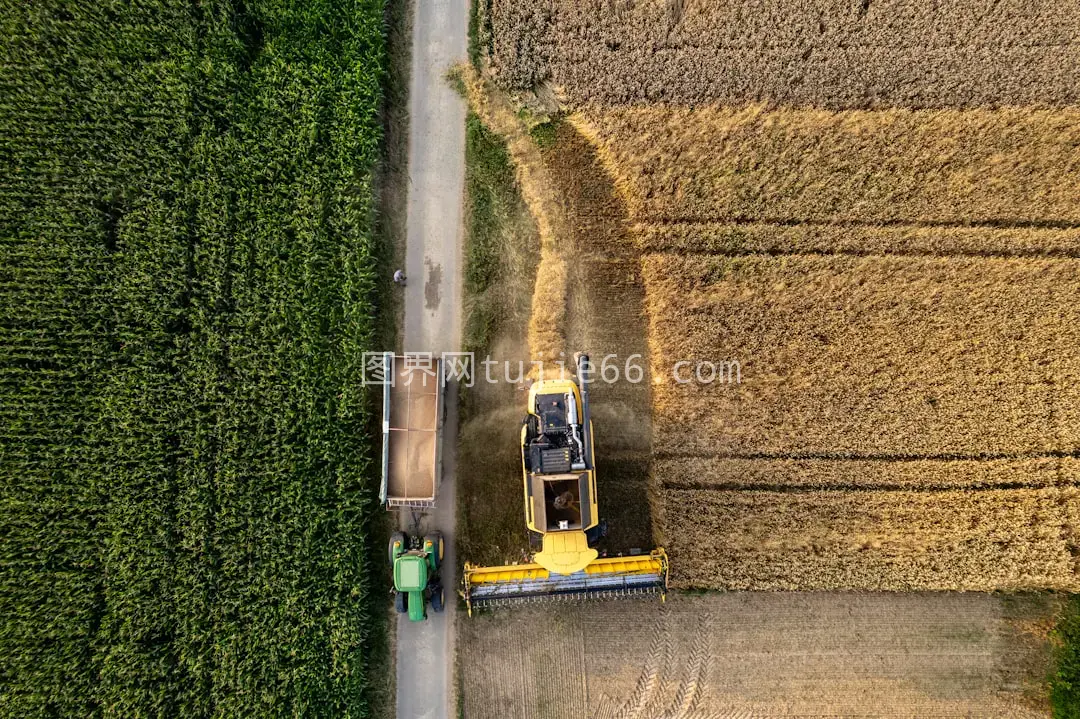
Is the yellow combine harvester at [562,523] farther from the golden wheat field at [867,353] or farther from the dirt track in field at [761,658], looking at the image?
the golden wheat field at [867,353]

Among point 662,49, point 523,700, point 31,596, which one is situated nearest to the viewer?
point 31,596

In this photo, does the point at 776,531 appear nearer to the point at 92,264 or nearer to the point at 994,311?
the point at 994,311

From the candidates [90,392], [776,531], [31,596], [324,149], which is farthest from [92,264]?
[776,531]

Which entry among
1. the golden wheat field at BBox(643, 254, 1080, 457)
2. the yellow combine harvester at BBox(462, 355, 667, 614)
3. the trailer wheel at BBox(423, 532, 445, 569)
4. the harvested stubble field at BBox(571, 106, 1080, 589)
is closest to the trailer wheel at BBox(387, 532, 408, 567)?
the trailer wheel at BBox(423, 532, 445, 569)

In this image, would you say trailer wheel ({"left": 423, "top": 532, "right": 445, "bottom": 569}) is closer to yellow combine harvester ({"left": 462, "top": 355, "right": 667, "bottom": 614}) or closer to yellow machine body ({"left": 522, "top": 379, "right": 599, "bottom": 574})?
yellow combine harvester ({"left": 462, "top": 355, "right": 667, "bottom": 614})

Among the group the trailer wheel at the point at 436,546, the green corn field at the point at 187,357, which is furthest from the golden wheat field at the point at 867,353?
the green corn field at the point at 187,357

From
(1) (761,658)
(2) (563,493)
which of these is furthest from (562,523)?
(1) (761,658)
